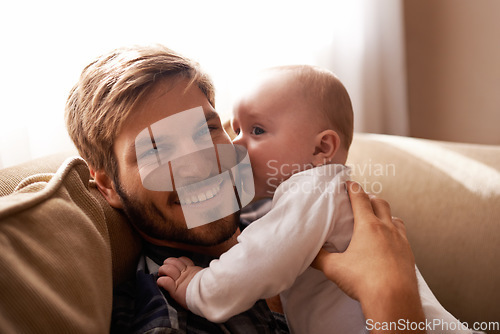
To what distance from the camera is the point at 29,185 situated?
84cm

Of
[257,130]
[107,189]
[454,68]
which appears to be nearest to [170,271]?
[107,189]

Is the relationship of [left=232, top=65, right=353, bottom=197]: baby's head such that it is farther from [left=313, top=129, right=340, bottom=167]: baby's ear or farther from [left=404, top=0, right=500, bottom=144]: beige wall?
[left=404, top=0, right=500, bottom=144]: beige wall

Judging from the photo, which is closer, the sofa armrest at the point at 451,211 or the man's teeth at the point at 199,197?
the man's teeth at the point at 199,197

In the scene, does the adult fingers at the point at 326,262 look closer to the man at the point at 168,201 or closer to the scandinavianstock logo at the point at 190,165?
the man at the point at 168,201

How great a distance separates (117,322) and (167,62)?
1.80ft

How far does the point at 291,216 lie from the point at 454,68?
206 centimetres

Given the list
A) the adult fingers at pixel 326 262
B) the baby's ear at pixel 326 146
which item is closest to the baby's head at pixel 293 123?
the baby's ear at pixel 326 146

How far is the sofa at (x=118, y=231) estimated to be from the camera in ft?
2.07

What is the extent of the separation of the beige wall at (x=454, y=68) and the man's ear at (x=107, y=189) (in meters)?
2.10

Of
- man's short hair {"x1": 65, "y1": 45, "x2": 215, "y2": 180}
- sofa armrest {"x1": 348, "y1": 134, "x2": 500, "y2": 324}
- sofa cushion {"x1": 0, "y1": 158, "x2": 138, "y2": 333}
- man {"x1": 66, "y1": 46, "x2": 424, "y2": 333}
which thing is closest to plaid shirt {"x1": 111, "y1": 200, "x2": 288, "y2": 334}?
man {"x1": 66, "y1": 46, "x2": 424, "y2": 333}

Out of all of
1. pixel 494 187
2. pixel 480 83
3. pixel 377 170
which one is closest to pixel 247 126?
pixel 377 170

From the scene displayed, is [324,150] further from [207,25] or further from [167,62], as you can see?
[207,25]

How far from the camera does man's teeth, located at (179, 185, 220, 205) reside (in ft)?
3.32

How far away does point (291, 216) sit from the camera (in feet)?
2.95
